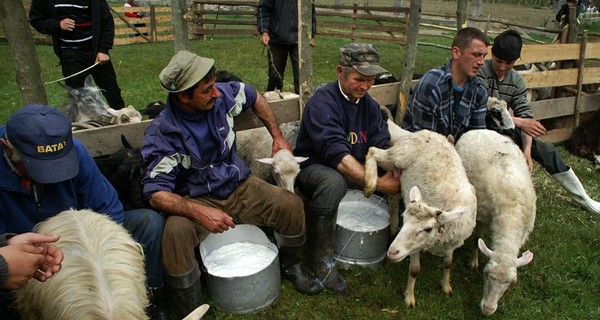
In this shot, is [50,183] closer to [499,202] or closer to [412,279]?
[412,279]

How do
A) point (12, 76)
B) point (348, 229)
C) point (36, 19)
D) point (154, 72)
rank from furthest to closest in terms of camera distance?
1. point (154, 72)
2. point (12, 76)
3. point (36, 19)
4. point (348, 229)

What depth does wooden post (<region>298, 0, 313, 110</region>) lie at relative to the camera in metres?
4.22

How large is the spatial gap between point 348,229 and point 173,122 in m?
1.74

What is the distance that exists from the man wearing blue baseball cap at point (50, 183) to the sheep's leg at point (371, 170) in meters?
1.69

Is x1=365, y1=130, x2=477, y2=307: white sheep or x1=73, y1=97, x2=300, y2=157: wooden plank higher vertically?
x1=73, y1=97, x2=300, y2=157: wooden plank

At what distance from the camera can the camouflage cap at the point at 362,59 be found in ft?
11.9

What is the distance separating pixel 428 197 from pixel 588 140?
4944mm

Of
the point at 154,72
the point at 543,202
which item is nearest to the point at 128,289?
the point at 543,202

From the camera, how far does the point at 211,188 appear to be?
3.46m

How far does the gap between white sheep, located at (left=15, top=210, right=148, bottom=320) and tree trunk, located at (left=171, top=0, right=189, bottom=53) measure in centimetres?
247

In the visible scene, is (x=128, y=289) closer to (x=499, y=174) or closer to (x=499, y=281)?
(x=499, y=281)

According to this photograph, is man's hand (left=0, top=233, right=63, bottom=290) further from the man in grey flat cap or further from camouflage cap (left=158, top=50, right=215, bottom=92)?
camouflage cap (left=158, top=50, right=215, bottom=92)

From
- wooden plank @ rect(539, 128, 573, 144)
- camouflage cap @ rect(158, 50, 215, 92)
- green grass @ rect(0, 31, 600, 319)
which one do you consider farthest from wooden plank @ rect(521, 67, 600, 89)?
camouflage cap @ rect(158, 50, 215, 92)

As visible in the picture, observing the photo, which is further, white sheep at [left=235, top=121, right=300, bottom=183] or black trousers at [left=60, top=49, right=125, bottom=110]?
black trousers at [left=60, top=49, right=125, bottom=110]
